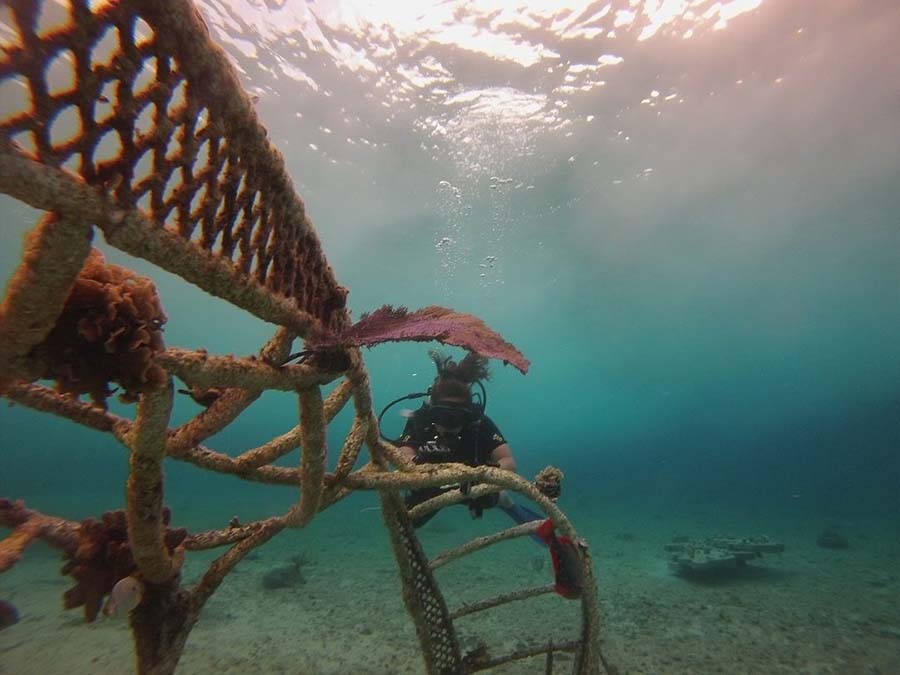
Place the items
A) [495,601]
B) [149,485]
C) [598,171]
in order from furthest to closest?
1. [598,171]
2. [495,601]
3. [149,485]

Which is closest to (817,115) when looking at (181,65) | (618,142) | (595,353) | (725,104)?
(725,104)

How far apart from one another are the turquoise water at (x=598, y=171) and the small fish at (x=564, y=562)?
12.8 ft

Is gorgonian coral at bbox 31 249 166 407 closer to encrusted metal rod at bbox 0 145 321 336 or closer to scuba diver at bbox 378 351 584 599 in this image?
encrusted metal rod at bbox 0 145 321 336

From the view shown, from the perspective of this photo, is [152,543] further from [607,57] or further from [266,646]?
[607,57]

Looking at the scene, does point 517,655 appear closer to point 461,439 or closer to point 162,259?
point 461,439

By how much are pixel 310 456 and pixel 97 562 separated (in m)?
1.13

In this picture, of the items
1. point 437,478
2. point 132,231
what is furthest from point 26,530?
point 437,478

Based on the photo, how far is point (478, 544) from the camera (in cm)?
392

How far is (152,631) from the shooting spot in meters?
2.18

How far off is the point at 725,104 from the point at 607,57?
4769mm

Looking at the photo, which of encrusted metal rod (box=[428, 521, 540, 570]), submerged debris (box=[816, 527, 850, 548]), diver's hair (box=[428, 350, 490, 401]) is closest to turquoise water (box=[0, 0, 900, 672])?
diver's hair (box=[428, 350, 490, 401])

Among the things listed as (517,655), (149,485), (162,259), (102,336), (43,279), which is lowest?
(517,655)

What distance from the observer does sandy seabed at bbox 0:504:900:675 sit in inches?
239

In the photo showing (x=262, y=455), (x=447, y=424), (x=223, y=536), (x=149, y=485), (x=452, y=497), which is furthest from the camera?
(x=447, y=424)
